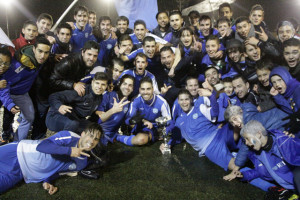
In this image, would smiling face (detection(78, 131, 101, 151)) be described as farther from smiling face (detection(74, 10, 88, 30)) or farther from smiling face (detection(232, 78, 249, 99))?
smiling face (detection(74, 10, 88, 30))

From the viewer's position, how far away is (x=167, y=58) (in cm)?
530

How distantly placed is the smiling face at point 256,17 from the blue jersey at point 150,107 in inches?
117

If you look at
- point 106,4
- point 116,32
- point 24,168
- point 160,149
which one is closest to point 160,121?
point 160,149

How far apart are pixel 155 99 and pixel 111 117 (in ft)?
2.96

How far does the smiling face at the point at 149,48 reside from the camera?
539 centimetres

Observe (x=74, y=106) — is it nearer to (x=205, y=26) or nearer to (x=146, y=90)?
(x=146, y=90)

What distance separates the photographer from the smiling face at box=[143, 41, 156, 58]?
5.39 metres

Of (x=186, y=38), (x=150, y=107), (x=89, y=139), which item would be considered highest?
(x=186, y=38)

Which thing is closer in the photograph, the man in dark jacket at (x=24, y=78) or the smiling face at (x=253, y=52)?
the man in dark jacket at (x=24, y=78)

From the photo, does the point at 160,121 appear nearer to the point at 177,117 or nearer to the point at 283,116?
the point at 177,117

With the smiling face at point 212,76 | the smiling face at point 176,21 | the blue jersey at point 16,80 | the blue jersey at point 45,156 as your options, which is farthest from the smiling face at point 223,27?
the blue jersey at point 45,156

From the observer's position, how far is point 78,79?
4891mm

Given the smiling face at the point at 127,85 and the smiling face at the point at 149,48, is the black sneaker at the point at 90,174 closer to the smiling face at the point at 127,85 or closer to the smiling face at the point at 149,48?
the smiling face at the point at 127,85

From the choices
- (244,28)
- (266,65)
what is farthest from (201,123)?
(244,28)
